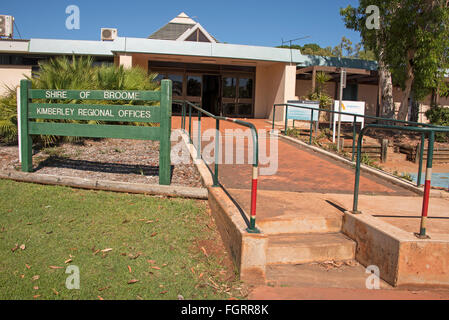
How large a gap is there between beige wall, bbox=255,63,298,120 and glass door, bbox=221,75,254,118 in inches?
18.4

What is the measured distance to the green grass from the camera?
3152mm

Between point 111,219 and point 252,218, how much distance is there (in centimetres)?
187

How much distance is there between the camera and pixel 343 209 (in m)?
4.70

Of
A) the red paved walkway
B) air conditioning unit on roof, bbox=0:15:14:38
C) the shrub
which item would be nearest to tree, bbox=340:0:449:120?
the shrub

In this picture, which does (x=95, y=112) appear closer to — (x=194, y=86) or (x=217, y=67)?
(x=194, y=86)

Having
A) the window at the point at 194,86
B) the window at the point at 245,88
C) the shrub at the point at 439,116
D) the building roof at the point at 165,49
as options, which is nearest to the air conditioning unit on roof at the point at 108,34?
the building roof at the point at 165,49

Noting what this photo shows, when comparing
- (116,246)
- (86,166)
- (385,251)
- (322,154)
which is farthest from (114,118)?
(322,154)

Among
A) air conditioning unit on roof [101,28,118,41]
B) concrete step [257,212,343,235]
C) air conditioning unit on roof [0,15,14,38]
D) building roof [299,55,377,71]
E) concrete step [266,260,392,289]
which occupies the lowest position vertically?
concrete step [266,260,392,289]

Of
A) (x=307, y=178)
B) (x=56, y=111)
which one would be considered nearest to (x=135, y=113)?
(x=56, y=111)

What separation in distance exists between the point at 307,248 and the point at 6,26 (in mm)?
23578

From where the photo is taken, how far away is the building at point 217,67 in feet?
52.7

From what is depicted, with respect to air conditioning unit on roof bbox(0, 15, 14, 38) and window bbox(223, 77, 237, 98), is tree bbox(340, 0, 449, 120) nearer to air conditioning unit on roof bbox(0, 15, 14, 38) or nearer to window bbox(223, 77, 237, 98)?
window bbox(223, 77, 237, 98)

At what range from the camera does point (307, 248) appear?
12.9 feet

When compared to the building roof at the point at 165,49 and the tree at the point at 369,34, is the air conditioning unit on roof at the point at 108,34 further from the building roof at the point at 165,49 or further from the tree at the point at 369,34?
the tree at the point at 369,34
